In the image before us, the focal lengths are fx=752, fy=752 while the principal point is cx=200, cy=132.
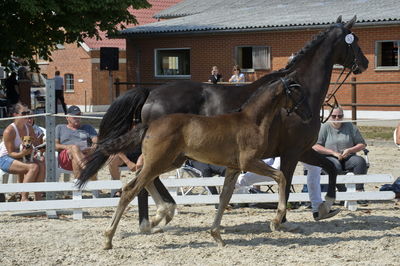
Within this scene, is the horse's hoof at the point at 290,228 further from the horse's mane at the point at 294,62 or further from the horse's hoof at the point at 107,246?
the horse's hoof at the point at 107,246

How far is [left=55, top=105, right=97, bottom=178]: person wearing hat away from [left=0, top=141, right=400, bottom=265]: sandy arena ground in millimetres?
805

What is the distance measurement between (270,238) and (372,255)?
1253 mm

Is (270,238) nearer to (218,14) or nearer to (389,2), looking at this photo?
(389,2)

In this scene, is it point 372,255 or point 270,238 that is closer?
point 372,255

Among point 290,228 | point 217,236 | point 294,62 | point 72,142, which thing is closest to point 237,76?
point 72,142

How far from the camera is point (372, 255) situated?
23.7 ft

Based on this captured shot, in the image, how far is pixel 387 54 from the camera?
2600cm

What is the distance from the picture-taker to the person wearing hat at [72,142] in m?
10.3

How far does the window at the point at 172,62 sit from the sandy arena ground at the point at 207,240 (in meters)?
22.2

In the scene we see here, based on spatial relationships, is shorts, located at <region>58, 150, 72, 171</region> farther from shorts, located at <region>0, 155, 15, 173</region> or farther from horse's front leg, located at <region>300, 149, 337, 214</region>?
horse's front leg, located at <region>300, 149, 337, 214</region>

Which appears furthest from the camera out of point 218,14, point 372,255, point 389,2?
point 218,14

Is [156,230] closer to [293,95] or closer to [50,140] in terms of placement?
[293,95]

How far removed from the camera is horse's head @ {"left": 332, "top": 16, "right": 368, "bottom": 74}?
8891 mm

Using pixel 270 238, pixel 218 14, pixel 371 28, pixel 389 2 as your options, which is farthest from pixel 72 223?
pixel 218 14
